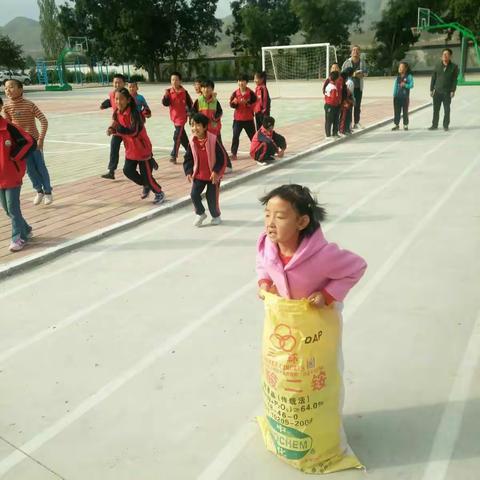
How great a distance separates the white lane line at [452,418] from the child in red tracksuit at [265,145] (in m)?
6.78

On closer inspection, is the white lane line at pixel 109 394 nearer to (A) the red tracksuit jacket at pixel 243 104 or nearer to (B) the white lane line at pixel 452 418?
(B) the white lane line at pixel 452 418

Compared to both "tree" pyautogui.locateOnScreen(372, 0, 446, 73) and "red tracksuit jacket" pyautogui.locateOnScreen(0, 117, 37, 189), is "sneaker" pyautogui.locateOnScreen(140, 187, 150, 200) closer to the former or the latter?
"red tracksuit jacket" pyautogui.locateOnScreen(0, 117, 37, 189)

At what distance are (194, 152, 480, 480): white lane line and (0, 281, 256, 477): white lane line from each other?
3.04 feet

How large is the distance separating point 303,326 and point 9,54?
53689 mm

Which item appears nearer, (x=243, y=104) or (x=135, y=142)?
(x=135, y=142)

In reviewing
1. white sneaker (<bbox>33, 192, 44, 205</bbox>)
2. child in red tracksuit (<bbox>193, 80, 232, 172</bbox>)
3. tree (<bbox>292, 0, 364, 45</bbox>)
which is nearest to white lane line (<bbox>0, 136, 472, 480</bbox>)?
white sneaker (<bbox>33, 192, 44, 205</bbox>)

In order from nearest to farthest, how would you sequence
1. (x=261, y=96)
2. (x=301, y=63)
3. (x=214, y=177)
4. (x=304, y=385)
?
(x=304, y=385) < (x=214, y=177) < (x=261, y=96) < (x=301, y=63)

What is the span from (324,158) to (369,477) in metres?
8.73

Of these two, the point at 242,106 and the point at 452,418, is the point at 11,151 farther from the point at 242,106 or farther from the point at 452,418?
the point at 242,106

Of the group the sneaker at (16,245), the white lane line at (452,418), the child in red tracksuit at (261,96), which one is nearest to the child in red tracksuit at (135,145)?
the sneaker at (16,245)

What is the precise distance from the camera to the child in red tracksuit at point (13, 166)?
5.69 meters

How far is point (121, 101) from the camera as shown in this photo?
25.0ft

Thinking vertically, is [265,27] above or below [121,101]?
above

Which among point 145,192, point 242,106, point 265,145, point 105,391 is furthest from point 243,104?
point 105,391
